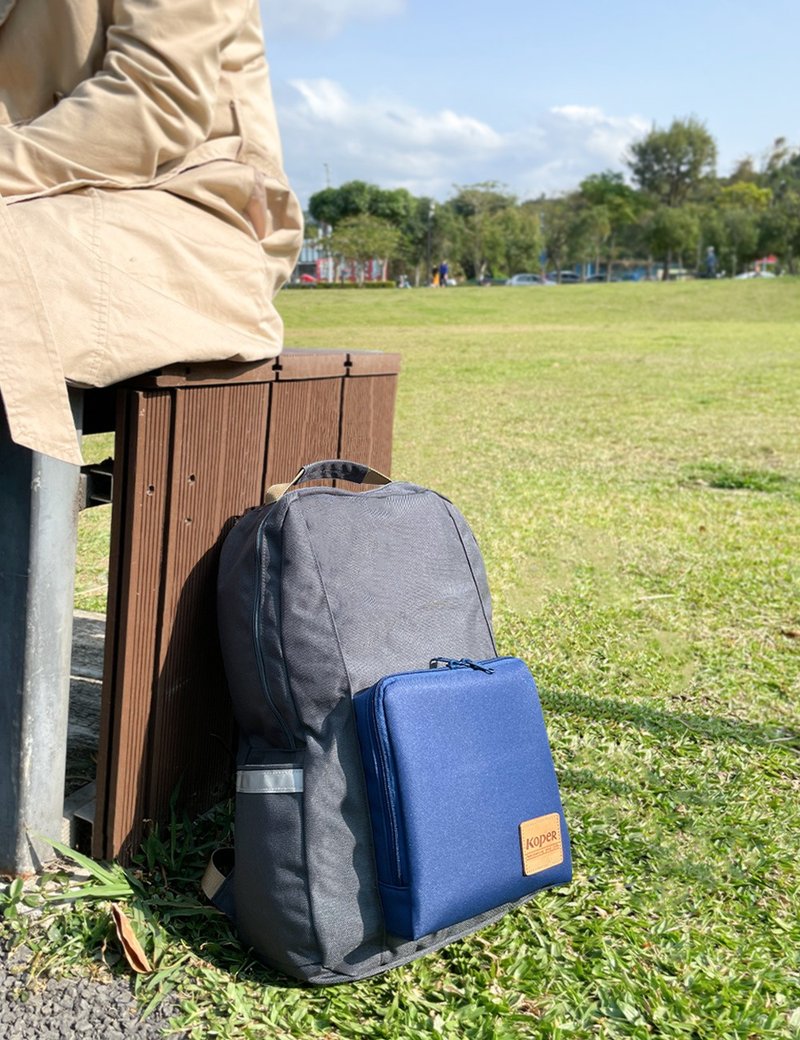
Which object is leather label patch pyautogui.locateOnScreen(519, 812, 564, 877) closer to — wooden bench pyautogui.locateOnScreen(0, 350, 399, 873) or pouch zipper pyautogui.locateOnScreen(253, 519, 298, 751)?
pouch zipper pyautogui.locateOnScreen(253, 519, 298, 751)

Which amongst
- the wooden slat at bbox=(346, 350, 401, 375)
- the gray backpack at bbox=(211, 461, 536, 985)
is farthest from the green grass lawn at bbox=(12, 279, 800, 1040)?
the wooden slat at bbox=(346, 350, 401, 375)

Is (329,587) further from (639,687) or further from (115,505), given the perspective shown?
(639,687)

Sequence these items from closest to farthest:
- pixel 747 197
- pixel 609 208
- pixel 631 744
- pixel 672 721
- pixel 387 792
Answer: pixel 387 792
pixel 631 744
pixel 672 721
pixel 609 208
pixel 747 197

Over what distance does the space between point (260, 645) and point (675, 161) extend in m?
90.2

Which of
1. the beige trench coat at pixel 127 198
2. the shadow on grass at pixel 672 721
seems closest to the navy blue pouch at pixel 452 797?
the beige trench coat at pixel 127 198

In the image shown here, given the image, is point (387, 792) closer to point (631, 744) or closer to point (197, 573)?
point (197, 573)

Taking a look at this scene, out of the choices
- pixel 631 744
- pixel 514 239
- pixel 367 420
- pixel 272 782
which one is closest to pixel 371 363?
pixel 367 420

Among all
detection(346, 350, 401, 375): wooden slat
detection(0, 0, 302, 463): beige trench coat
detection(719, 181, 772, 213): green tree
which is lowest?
detection(346, 350, 401, 375): wooden slat

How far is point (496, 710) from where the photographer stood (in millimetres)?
2012

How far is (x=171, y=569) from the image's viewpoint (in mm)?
2088

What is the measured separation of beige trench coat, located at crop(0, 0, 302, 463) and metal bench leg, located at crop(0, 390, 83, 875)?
0.66ft

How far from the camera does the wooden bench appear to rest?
2.02 m

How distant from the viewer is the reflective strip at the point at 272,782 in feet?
6.20

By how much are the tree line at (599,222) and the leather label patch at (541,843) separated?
54.6 meters
